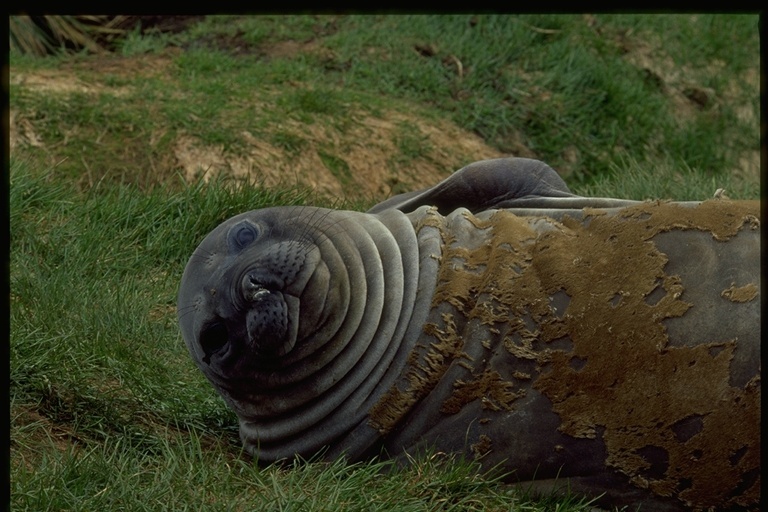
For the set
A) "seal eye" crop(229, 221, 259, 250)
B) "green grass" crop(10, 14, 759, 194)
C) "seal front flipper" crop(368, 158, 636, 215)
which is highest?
"seal eye" crop(229, 221, 259, 250)

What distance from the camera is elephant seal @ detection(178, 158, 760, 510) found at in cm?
370

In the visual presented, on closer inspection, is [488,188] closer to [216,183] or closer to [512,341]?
[512,341]

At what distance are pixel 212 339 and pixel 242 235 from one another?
395mm

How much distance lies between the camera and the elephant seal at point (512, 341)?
12.1ft

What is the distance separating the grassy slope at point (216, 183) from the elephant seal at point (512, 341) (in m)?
0.19

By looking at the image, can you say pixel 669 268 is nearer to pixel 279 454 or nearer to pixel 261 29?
pixel 279 454

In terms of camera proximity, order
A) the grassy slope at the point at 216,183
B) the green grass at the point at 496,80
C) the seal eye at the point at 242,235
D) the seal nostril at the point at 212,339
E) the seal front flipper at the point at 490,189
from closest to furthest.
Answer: the grassy slope at the point at 216,183
the seal nostril at the point at 212,339
the seal eye at the point at 242,235
the seal front flipper at the point at 490,189
the green grass at the point at 496,80

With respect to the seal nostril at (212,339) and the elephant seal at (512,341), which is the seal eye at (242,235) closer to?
the elephant seal at (512,341)

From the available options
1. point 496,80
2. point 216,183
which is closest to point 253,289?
point 216,183

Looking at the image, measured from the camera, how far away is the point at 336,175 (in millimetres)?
7219

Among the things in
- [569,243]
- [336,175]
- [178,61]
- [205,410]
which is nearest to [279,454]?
[205,410]

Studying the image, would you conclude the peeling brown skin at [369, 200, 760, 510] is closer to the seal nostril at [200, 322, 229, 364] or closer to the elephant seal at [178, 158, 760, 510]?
the elephant seal at [178, 158, 760, 510]

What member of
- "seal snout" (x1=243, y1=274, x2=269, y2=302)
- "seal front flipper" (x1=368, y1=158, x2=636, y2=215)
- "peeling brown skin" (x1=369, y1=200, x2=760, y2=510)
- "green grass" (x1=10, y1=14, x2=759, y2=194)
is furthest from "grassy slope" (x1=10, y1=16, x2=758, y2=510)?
→ "seal front flipper" (x1=368, y1=158, x2=636, y2=215)

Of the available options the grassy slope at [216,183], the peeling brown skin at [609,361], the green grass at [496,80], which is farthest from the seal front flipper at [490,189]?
the green grass at [496,80]
